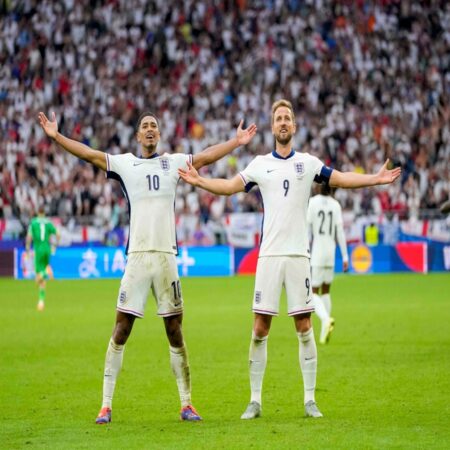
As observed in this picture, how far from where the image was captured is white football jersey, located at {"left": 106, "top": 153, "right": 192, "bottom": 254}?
9.80m

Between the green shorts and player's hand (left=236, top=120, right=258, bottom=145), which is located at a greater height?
player's hand (left=236, top=120, right=258, bottom=145)

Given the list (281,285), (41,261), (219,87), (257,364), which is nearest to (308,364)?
(257,364)

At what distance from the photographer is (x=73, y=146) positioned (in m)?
9.76

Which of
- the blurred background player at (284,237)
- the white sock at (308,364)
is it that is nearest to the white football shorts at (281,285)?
the blurred background player at (284,237)

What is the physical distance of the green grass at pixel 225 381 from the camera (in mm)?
8945

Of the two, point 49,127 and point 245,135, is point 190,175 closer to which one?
point 245,135

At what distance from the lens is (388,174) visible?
9.66 meters

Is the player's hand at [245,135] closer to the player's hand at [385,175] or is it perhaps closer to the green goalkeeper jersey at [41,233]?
the player's hand at [385,175]

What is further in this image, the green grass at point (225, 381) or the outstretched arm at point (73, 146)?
the outstretched arm at point (73, 146)

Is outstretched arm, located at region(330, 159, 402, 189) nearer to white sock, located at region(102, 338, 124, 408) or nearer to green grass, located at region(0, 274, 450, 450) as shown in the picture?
green grass, located at region(0, 274, 450, 450)

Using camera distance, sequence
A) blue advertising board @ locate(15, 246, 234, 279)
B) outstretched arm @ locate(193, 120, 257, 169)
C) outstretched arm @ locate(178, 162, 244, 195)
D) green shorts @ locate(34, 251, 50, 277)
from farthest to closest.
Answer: blue advertising board @ locate(15, 246, 234, 279) → green shorts @ locate(34, 251, 50, 277) → outstretched arm @ locate(193, 120, 257, 169) → outstretched arm @ locate(178, 162, 244, 195)

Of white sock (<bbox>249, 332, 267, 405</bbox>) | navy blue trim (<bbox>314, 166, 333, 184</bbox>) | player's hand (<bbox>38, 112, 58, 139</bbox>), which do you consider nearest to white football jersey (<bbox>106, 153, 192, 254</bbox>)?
player's hand (<bbox>38, 112, 58, 139</bbox>)

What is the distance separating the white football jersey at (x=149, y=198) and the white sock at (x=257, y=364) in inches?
43.4

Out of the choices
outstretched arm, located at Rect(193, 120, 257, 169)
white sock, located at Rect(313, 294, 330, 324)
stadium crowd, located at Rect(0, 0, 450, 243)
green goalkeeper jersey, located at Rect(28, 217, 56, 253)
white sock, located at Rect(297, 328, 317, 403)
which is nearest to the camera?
white sock, located at Rect(297, 328, 317, 403)
